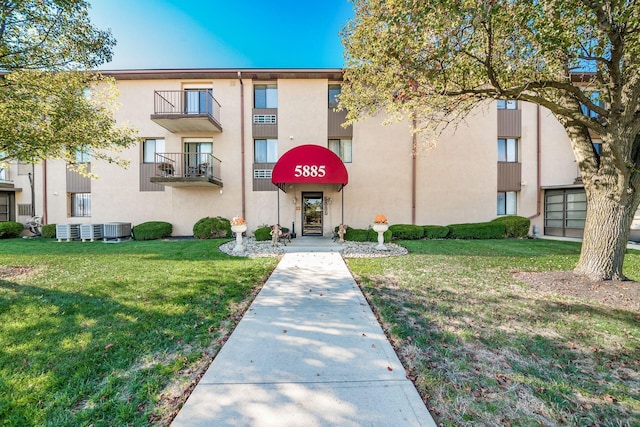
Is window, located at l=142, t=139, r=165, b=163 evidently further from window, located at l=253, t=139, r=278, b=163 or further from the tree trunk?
the tree trunk

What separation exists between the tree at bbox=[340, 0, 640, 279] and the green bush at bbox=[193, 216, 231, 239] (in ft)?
35.4

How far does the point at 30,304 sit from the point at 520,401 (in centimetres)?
736

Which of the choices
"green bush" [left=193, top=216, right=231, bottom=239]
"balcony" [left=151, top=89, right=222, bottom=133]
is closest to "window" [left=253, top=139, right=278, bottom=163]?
"balcony" [left=151, top=89, right=222, bottom=133]

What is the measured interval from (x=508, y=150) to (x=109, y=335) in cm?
1928

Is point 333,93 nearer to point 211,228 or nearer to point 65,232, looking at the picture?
point 211,228

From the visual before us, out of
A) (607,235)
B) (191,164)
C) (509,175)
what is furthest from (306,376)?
(509,175)

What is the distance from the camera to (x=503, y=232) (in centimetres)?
1402

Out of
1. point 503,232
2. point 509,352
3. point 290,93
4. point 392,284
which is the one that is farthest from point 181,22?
point 503,232

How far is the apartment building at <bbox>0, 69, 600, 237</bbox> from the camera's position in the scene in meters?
14.6

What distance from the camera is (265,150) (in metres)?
14.9

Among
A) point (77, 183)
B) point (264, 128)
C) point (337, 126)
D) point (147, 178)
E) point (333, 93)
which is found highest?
point (333, 93)

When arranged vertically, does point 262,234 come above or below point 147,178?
below

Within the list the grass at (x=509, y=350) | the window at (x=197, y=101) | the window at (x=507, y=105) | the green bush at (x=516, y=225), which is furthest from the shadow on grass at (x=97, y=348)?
the window at (x=507, y=105)

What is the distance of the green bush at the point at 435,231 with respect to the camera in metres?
13.8
